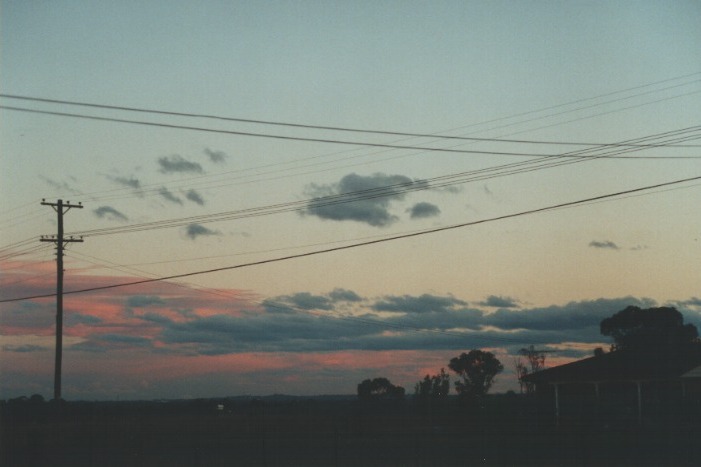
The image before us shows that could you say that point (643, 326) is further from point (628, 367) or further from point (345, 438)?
point (345, 438)

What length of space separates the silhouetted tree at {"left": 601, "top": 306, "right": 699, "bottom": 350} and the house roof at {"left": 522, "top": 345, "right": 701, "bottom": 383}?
25328 mm

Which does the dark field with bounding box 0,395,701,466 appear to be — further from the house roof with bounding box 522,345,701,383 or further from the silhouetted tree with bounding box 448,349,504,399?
the silhouetted tree with bounding box 448,349,504,399

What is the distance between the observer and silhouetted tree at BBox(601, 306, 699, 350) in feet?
261

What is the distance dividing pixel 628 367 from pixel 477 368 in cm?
5118

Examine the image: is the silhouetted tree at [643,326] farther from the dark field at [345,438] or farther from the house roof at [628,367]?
the dark field at [345,438]

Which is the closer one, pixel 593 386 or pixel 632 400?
pixel 632 400

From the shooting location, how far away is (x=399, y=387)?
105500mm

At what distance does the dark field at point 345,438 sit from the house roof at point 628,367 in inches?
199

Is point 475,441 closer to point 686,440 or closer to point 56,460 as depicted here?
point 686,440

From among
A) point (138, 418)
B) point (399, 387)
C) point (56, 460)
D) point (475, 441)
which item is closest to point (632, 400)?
point (475, 441)

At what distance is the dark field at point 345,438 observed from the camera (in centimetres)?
2858

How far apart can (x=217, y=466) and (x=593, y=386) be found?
3263cm

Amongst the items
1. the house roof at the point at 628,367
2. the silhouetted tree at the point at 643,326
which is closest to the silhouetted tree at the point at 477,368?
the silhouetted tree at the point at 643,326

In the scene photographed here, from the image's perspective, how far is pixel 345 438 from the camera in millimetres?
43000
